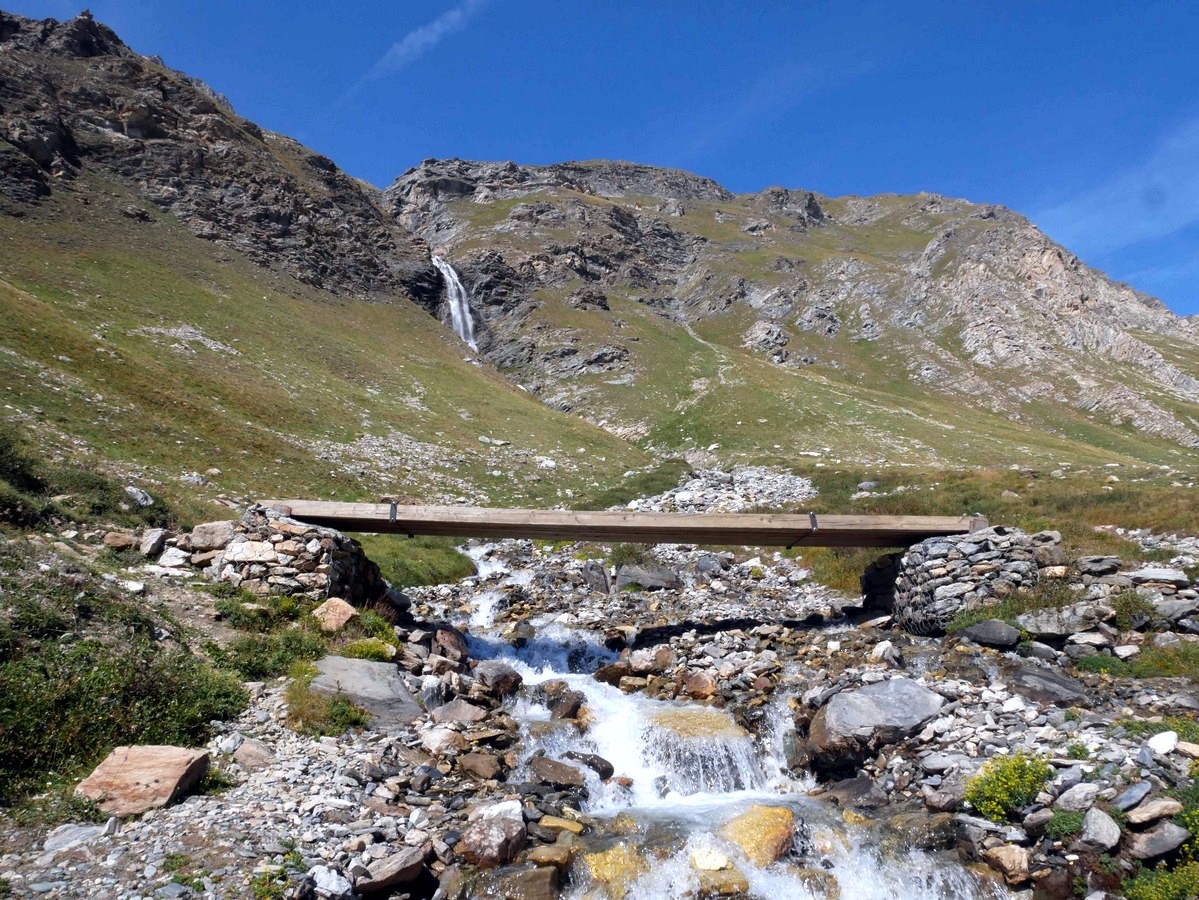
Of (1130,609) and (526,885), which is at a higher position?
(1130,609)

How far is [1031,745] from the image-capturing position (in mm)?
11133

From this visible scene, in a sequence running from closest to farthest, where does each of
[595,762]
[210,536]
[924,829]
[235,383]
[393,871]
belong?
[393,871]
[924,829]
[595,762]
[210,536]
[235,383]

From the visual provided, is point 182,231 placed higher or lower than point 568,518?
higher

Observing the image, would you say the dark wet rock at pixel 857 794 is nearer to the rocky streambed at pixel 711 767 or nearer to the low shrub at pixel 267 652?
the rocky streambed at pixel 711 767

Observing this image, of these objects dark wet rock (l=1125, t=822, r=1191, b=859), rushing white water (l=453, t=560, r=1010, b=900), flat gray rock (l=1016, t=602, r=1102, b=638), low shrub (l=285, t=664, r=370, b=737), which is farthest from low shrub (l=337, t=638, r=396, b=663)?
flat gray rock (l=1016, t=602, r=1102, b=638)

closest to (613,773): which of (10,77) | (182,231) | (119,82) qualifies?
(182,231)

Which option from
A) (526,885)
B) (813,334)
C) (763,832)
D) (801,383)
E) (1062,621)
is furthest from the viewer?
(813,334)

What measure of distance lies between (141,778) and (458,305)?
8762 cm

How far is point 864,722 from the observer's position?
41.4 ft

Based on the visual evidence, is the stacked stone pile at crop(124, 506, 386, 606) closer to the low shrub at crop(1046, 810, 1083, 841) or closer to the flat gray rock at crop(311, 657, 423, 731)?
the flat gray rock at crop(311, 657, 423, 731)

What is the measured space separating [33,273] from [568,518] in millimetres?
45537

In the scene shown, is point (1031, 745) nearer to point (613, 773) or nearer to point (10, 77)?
point (613, 773)

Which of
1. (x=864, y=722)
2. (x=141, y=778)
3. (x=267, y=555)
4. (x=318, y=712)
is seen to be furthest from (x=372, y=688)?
(x=864, y=722)

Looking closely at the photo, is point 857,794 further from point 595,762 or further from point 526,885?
point 526,885
